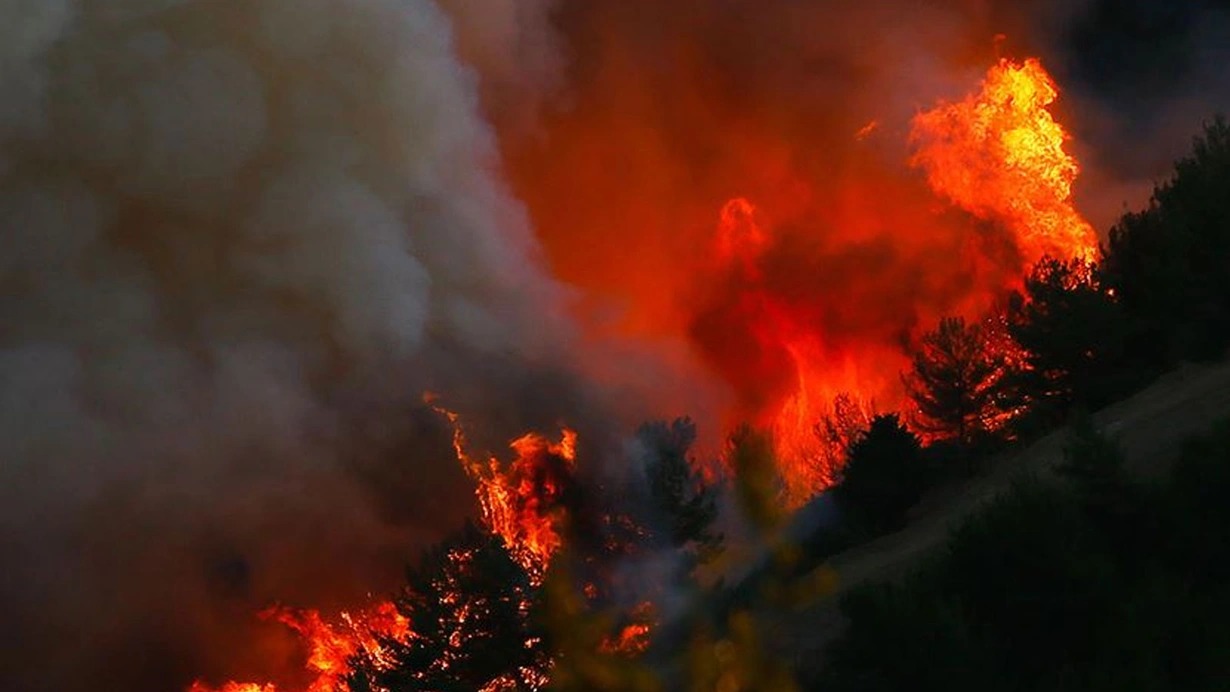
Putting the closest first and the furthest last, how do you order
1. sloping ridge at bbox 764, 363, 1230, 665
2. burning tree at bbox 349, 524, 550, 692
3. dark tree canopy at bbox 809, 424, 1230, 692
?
dark tree canopy at bbox 809, 424, 1230, 692
sloping ridge at bbox 764, 363, 1230, 665
burning tree at bbox 349, 524, 550, 692

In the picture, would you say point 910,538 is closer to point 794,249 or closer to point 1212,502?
point 1212,502

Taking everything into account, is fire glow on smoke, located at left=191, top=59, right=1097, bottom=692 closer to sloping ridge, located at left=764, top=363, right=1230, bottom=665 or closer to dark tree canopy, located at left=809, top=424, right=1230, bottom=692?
sloping ridge, located at left=764, top=363, right=1230, bottom=665

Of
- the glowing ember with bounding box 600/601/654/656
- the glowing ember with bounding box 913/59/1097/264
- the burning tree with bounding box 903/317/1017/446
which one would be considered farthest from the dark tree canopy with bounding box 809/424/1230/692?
the glowing ember with bounding box 913/59/1097/264

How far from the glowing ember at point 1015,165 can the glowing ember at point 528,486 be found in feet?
62.1

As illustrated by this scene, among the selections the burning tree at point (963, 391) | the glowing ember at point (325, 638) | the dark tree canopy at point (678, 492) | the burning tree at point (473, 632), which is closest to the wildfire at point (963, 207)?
the dark tree canopy at point (678, 492)

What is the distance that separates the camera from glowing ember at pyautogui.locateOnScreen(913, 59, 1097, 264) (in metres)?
48.2

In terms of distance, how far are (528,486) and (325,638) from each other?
546 centimetres

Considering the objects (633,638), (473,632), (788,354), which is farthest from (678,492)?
(788,354)

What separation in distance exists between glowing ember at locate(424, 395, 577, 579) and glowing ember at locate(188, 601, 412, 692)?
313cm

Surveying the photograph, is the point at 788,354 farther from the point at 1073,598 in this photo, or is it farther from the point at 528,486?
the point at 1073,598

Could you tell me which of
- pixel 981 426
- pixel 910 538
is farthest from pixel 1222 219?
pixel 910 538

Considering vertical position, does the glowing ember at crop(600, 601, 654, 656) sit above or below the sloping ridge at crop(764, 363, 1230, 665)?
below

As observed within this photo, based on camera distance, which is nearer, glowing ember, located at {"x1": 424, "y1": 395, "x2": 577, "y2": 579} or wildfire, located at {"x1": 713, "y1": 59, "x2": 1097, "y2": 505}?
glowing ember, located at {"x1": 424, "y1": 395, "x2": 577, "y2": 579}

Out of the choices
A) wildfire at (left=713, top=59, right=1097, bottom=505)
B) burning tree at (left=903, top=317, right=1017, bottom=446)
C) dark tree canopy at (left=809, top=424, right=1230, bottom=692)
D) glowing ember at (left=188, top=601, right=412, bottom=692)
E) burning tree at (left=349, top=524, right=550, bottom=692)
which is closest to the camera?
dark tree canopy at (left=809, top=424, right=1230, bottom=692)
